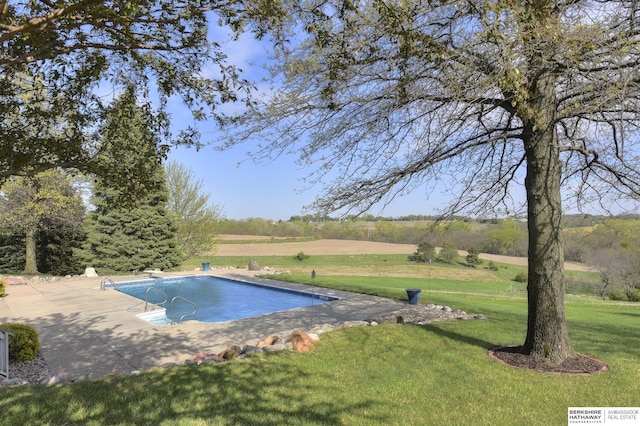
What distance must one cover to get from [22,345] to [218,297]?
29.1 ft

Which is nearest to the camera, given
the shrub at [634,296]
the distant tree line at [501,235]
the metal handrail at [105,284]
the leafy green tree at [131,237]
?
the distant tree line at [501,235]

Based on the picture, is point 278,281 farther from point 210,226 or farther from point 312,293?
point 210,226

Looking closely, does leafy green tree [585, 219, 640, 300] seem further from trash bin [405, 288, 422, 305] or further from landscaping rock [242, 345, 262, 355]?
landscaping rock [242, 345, 262, 355]

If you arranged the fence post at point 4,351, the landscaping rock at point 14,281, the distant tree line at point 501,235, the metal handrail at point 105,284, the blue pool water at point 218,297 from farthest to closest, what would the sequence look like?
the landscaping rock at point 14,281
the metal handrail at point 105,284
the blue pool water at point 218,297
the distant tree line at point 501,235
the fence post at point 4,351

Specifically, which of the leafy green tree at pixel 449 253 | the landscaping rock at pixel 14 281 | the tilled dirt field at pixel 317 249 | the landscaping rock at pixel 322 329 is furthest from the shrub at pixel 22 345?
the leafy green tree at pixel 449 253

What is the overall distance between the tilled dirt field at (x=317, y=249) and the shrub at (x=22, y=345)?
2484 centimetres

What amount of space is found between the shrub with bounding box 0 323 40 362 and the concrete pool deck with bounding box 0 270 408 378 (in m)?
0.25

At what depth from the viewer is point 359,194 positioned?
6.21 metres

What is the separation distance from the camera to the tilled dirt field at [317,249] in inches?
1308

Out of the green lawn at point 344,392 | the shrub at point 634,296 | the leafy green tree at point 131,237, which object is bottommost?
the shrub at point 634,296

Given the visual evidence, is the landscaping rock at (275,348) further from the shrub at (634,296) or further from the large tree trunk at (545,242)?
the shrub at (634,296)

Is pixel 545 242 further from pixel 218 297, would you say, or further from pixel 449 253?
pixel 449 253

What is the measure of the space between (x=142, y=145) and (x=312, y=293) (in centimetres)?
838

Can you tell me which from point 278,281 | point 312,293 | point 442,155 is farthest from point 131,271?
point 442,155
